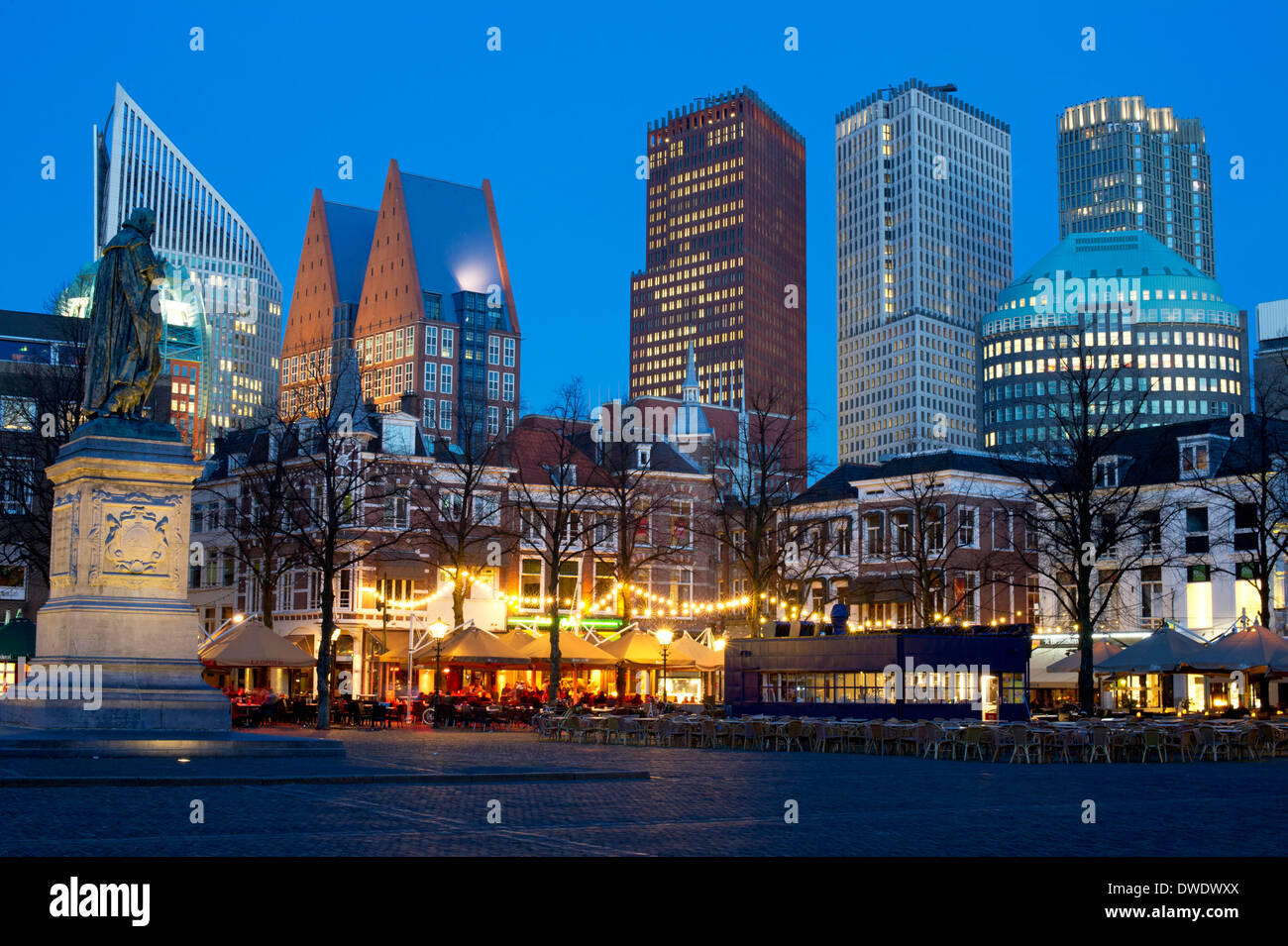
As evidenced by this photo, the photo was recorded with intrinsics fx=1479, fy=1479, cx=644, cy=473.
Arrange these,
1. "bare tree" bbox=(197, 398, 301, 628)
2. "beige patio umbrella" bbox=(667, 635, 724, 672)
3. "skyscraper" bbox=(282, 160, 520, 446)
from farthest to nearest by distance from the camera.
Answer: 1. "skyscraper" bbox=(282, 160, 520, 446)
2. "bare tree" bbox=(197, 398, 301, 628)
3. "beige patio umbrella" bbox=(667, 635, 724, 672)

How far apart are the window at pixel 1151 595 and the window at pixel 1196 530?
1.65 meters

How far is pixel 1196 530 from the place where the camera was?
62.6 metres

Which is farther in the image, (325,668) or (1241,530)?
(1241,530)

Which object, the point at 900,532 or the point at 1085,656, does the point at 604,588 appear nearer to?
the point at 900,532

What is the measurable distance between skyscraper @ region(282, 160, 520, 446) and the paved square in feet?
470

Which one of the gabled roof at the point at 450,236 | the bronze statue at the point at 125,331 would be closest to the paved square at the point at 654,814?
the bronze statue at the point at 125,331

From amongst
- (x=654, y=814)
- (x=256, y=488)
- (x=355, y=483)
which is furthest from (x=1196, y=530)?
(x=654, y=814)

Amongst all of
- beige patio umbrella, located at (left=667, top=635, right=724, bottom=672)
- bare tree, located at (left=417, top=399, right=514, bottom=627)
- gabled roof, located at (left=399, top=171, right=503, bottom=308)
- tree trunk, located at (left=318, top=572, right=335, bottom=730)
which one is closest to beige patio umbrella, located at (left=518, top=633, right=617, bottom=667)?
beige patio umbrella, located at (left=667, top=635, right=724, bottom=672)

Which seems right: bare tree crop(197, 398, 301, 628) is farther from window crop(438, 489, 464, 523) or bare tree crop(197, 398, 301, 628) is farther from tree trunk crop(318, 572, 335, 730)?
tree trunk crop(318, 572, 335, 730)

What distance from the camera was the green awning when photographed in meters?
33.4

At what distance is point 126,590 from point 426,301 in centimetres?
15174

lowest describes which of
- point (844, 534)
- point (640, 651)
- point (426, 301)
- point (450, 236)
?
point (640, 651)

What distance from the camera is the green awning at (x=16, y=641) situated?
3338cm

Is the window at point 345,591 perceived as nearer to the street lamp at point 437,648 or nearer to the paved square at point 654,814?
the street lamp at point 437,648
